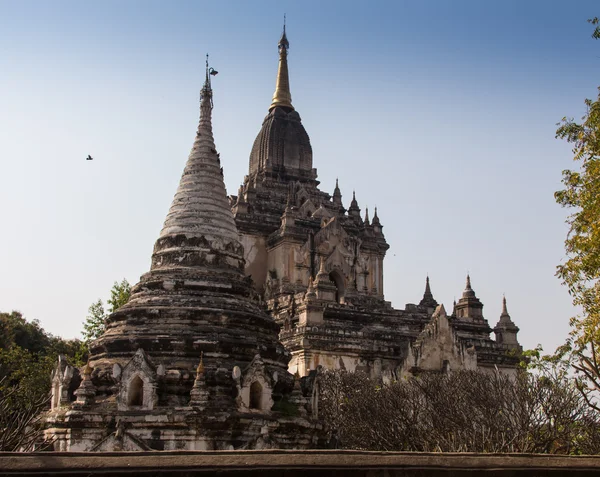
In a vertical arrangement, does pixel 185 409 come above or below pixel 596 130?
below

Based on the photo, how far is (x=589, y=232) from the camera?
19.1m

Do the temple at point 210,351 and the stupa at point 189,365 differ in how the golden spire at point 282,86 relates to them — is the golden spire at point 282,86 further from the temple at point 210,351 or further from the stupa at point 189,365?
the stupa at point 189,365

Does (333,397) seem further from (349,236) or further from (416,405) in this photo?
(349,236)

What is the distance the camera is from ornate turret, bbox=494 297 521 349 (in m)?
43.7

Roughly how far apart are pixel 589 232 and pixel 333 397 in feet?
47.8

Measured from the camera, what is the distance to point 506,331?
4400 cm

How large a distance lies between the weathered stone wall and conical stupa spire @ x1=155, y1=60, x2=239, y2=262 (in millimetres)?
17060

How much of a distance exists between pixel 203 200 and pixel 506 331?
24684mm

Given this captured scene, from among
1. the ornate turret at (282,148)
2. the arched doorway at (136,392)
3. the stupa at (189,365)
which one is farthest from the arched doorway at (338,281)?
the arched doorway at (136,392)

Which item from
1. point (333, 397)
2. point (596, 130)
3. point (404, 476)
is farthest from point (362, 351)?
point (404, 476)

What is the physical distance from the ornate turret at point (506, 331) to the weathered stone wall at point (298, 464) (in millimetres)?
35453

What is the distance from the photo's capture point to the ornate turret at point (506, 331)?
43719 mm

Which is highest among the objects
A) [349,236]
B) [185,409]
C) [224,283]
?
[349,236]

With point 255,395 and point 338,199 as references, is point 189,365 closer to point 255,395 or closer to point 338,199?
point 255,395
